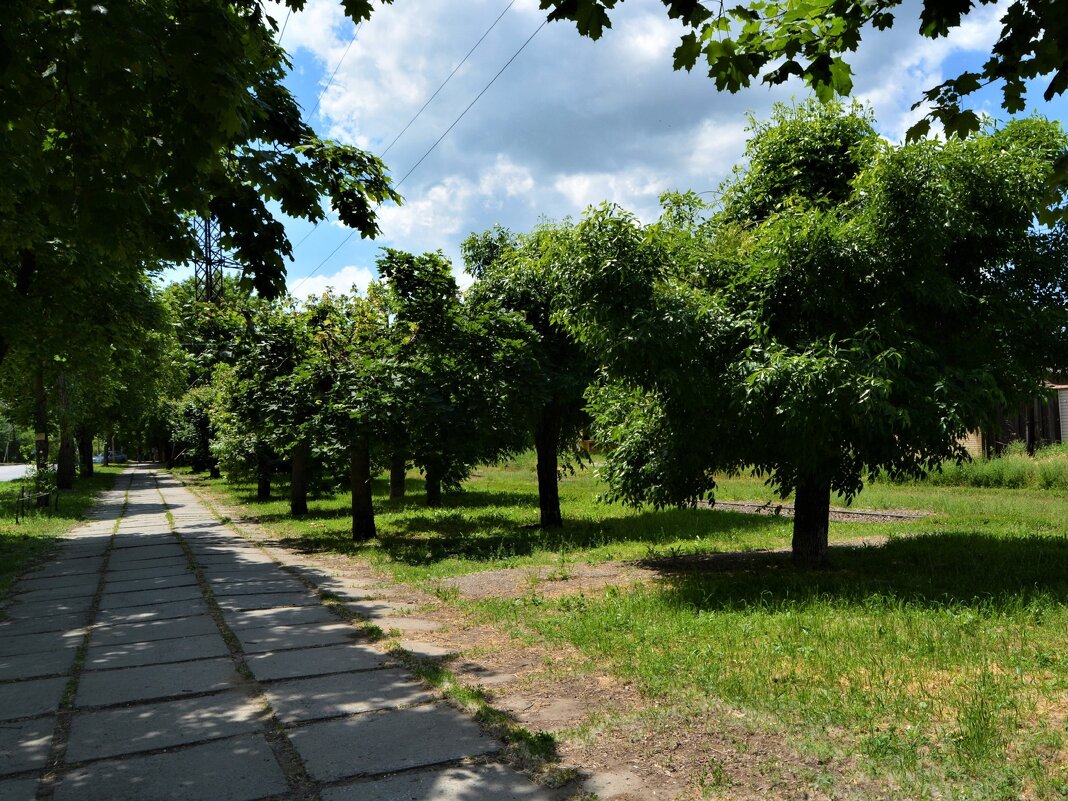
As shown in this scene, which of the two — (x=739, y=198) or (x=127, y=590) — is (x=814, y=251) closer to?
(x=739, y=198)

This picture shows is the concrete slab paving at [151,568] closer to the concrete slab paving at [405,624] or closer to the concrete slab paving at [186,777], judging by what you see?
the concrete slab paving at [405,624]

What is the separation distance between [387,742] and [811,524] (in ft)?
20.8

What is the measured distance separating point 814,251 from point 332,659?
18.3 ft

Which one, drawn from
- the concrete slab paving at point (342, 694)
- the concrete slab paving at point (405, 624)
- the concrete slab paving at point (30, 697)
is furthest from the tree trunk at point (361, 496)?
the concrete slab paving at point (342, 694)

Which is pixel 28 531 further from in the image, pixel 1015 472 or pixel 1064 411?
pixel 1064 411

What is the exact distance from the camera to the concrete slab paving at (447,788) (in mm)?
3332

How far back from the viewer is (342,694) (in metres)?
4.79

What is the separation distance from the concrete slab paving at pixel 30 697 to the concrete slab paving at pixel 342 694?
1.34 meters

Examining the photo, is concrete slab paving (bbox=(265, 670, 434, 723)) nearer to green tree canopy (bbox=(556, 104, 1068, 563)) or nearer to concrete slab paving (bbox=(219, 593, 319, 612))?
concrete slab paving (bbox=(219, 593, 319, 612))

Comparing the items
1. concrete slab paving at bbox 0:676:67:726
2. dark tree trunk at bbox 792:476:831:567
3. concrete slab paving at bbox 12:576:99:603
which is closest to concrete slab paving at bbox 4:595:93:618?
concrete slab paving at bbox 12:576:99:603

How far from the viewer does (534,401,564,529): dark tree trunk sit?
14.7m

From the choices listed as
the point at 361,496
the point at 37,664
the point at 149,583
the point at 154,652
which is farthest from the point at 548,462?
the point at 37,664

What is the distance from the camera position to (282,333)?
13273mm

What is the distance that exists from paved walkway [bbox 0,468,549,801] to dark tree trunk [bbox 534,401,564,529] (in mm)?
6755
